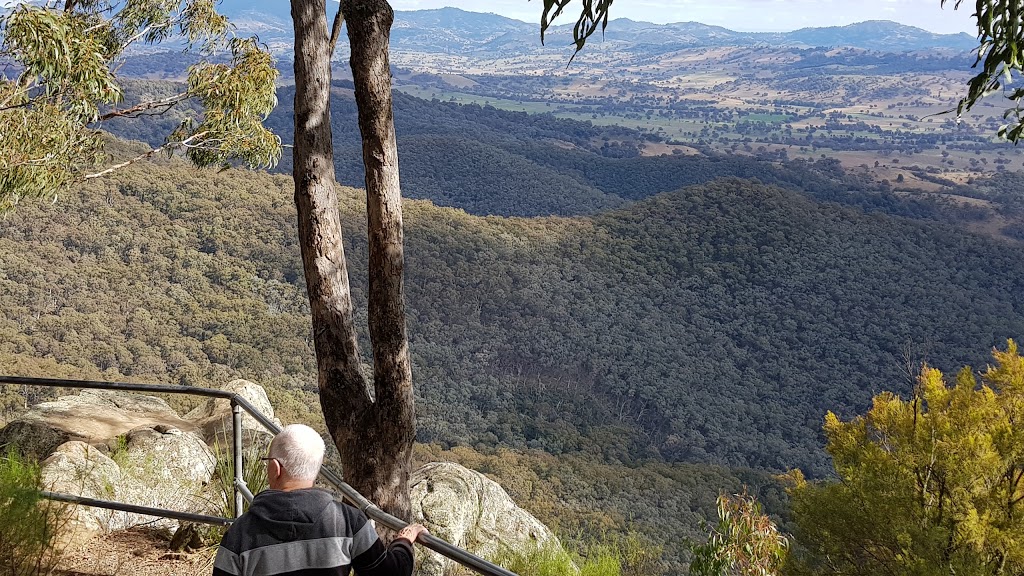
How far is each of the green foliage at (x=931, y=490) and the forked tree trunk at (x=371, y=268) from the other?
26.8 feet

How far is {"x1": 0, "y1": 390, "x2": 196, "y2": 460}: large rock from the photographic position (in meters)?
5.27

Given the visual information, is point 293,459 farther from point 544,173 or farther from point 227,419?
point 544,173

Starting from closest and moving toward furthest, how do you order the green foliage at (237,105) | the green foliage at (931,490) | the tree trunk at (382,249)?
the tree trunk at (382,249), the green foliage at (237,105), the green foliage at (931,490)

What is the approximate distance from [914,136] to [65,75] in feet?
471

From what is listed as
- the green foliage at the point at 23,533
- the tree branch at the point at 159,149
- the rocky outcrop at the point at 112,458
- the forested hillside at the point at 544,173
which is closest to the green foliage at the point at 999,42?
the green foliage at the point at 23,533

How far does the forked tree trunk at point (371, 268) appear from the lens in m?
2.93

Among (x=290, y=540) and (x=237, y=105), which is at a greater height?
(x=237, y=105)

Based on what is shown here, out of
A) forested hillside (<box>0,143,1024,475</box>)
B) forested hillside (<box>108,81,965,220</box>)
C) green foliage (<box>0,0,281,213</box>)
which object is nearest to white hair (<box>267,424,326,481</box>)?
green foliage (<box>0,0,281,213</box>)

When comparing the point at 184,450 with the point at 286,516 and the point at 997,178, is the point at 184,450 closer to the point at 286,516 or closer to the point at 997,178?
the point at 286,516

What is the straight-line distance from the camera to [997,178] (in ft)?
262

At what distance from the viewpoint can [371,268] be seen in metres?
3.03

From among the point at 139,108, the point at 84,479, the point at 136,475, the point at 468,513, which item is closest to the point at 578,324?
the point at 468,513

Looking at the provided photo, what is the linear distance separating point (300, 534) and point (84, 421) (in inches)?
226

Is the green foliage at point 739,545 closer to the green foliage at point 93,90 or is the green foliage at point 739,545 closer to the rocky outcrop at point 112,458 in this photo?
the rocky outcrop at point 112,458
